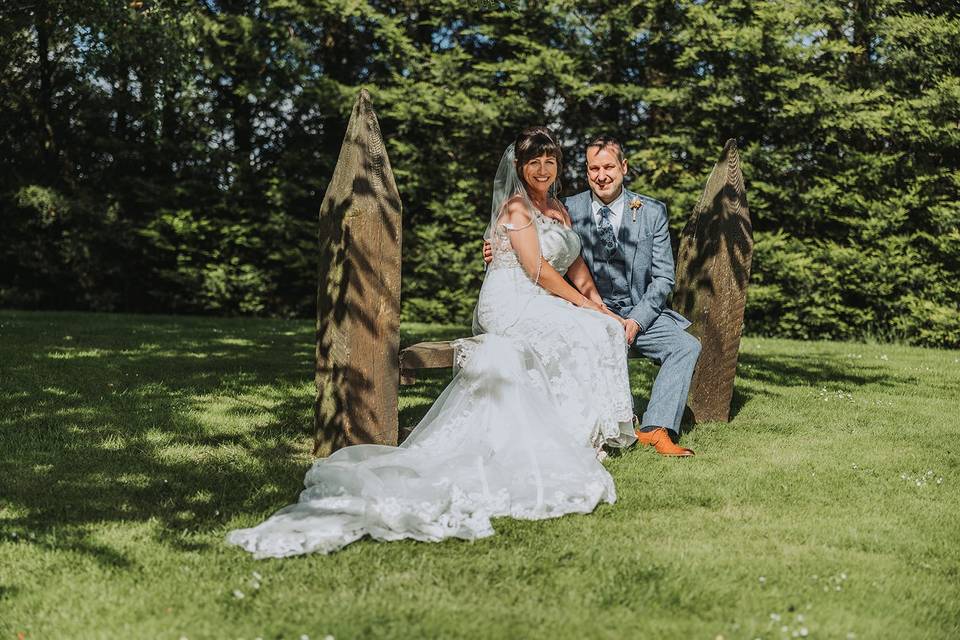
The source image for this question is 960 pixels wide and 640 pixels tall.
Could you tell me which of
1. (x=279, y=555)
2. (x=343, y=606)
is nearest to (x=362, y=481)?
(x=279, y=555)

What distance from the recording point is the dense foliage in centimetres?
1273

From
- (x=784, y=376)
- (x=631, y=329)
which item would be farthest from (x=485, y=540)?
(x=784, y=376)

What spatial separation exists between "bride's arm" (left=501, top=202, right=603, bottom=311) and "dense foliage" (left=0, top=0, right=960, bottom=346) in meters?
6.23

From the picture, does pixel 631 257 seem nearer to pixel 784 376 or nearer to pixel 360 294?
pixel 360 294

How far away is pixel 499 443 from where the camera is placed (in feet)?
15.6

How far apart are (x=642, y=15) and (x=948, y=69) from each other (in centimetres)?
458

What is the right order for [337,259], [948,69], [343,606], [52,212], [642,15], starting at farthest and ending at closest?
1. [52,212]
2. [642,15]
3. [948,69]
4. [337,259]
5. [343,606]

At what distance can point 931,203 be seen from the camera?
12.8 meters

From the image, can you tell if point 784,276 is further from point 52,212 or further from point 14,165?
point 14,165

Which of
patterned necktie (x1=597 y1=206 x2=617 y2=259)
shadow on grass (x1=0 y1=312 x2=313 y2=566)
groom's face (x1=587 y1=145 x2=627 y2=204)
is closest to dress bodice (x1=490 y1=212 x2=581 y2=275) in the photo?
patterned necktie (x1=597 y1=206 x2=617 y2=259)

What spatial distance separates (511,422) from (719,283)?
7.29 feet

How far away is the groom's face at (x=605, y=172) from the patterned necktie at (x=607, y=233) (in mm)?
81

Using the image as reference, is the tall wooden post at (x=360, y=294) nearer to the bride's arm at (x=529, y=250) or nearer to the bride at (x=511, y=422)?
the bride at (x=511, y=422)

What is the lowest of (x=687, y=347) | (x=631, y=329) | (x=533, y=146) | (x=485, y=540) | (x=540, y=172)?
(x=485, y=540)
